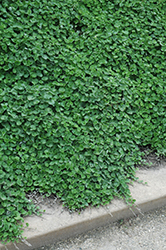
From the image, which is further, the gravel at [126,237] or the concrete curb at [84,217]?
the gravel at [126,237]

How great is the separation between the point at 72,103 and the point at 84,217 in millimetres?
1037

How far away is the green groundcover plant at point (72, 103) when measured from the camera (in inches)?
93.2

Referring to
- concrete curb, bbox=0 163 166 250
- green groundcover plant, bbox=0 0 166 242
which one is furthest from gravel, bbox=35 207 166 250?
green groundcover plant, bbox=0 0 166 242

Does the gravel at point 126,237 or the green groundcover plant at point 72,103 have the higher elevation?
the green groundcover plant at point 72,103

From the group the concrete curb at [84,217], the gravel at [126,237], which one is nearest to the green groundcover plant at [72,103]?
the concrete curb at [84,217]

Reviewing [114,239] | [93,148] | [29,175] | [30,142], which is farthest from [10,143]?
[114,239]

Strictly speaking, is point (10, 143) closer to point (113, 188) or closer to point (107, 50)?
point (113, 188)

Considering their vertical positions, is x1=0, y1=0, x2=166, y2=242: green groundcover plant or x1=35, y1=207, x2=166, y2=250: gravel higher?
x1=0, y1=0, x2=166, y2=242: green groundcover plant

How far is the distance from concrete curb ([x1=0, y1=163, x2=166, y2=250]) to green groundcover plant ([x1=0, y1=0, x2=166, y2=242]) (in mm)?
79

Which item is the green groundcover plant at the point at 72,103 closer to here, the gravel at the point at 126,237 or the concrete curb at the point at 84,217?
the concrete curb at the point at 84,217

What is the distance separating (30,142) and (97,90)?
2.68 feet

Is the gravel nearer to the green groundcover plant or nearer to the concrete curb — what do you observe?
the concrete curb

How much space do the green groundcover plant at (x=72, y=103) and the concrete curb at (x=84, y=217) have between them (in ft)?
0.26

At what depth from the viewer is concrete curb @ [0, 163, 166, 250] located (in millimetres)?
2186
